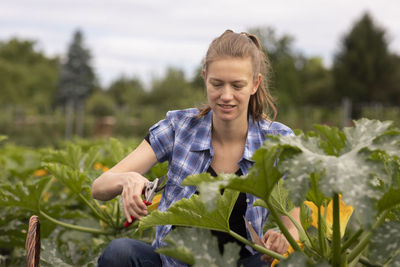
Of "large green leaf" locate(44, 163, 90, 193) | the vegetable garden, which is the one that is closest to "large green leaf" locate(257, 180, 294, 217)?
the vegetable garden

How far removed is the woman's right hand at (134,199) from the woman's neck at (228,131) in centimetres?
65

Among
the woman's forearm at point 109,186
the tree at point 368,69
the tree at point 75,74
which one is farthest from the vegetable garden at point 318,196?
the tree at point 75,74

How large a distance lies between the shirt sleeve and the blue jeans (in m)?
0.41

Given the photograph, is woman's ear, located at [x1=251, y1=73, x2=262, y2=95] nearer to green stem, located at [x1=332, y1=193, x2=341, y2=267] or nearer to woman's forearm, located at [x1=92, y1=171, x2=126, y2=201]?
woman's forearm, located at [x1=92, y1=171, x2=126, y2=201]

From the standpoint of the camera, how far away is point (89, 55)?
53906 millimetres

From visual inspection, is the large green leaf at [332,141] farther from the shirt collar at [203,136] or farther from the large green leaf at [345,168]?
the shirt collar at [203,136]

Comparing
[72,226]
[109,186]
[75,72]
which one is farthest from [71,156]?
[75,72]

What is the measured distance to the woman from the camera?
6.63ft

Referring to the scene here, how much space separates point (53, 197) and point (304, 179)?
319 centimetres

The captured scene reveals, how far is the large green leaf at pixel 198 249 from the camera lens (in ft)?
4.94

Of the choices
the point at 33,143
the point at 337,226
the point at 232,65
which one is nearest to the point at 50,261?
the point at 232,65

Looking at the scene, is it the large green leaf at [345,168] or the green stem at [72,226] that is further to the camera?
the green stem at [72,226]

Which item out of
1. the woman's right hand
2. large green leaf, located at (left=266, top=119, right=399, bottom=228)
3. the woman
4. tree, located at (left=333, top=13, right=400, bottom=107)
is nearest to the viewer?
large green leaf, located at (left=266, top=119, right=399, bottom=228)

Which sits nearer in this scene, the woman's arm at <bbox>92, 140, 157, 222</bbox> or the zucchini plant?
the zucchini plant
